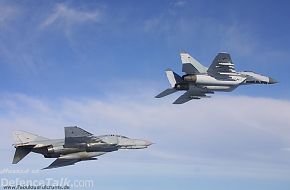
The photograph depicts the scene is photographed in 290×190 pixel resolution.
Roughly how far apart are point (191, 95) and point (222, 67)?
1048 centimetres

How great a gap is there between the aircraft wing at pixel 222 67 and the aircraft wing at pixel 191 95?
424cm

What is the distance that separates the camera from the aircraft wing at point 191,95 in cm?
7958

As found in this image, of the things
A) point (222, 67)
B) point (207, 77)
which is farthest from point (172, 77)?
point (222, 67)

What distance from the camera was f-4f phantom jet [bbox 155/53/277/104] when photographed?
75000 millimetres

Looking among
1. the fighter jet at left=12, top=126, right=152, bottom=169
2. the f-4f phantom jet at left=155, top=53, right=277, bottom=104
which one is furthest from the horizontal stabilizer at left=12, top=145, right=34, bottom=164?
the f-4f phantom jet at left=155, top=53, right=277, bottom=104

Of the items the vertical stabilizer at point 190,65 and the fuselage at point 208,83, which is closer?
the vertical stabilizer at point 190,65

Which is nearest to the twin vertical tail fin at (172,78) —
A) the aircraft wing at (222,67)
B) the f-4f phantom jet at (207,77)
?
the f-4f phantom jet at (207,77)

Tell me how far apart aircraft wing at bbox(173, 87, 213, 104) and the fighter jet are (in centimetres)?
1101

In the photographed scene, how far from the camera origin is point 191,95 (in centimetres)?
8356

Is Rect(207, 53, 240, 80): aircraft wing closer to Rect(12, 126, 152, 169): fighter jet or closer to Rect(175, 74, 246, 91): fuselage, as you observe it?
Rect(175, 74, 246, 91): fuselage

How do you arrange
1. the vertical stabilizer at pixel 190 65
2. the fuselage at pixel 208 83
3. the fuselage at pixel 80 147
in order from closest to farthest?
the vertical stabilizer at pixel 190 65
the fuselage at pixel 80 147
the fuselage at pixel 208 83

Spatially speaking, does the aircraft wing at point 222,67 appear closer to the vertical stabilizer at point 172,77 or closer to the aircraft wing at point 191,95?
the aircraft wing at point 191,95

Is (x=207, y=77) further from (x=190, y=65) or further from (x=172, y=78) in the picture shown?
(x=172, y=78)

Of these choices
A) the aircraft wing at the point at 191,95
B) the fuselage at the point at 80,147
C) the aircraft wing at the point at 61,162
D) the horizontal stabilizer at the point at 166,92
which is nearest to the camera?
the fuselage at the point at 80,147
